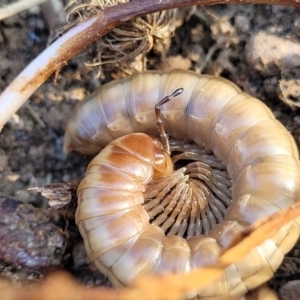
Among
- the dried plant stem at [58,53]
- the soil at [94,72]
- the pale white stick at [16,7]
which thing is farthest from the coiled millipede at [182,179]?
the pale white stick at [16,7]

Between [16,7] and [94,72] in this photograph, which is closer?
[16,7]

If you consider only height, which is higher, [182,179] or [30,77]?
[30,77]

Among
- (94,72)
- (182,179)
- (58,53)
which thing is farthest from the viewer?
(94,72)

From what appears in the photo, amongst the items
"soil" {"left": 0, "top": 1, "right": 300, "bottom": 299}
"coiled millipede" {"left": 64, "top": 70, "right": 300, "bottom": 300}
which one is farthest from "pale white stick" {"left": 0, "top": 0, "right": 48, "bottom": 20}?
"coiled millipede" {"left": 64, "top": 70, "right": 300, "bottom": 300}

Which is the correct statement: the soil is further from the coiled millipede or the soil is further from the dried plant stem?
the dried plant stem

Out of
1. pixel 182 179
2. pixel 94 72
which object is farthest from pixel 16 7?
pixel 182 179

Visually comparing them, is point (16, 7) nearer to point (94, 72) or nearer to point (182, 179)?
point (94, 72)
